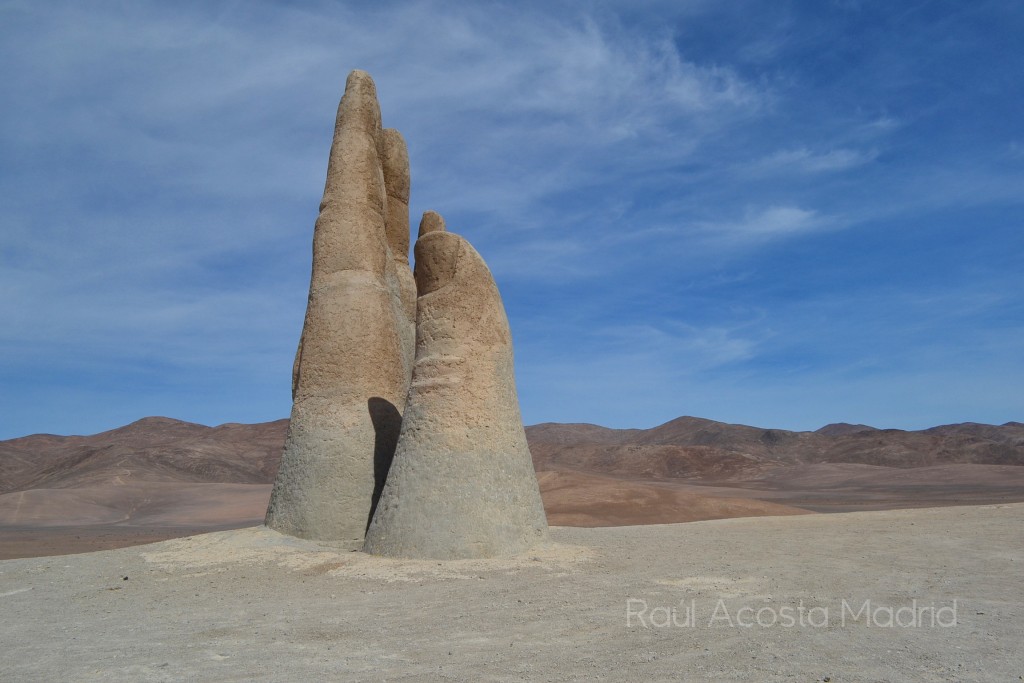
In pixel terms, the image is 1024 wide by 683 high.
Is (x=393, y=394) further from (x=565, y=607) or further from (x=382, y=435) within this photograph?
(x=565, y=607)

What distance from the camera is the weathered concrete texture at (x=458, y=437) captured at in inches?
344

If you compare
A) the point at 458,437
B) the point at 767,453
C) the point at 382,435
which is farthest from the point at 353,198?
the point at 767,453

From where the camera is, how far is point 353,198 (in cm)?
1154

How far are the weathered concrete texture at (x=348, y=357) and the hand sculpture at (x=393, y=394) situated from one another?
0.06 feet

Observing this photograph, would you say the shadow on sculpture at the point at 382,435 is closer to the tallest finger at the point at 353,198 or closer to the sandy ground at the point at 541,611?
the sandy ground at the point at 541,611

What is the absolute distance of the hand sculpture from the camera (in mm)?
8875

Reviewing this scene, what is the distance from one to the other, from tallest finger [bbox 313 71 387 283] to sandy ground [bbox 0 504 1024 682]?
166 inches

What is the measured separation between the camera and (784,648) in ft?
15.7

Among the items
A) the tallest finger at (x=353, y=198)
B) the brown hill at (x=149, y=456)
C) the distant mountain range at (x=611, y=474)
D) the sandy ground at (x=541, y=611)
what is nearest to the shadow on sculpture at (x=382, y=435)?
the sandy ground at (x=541, y=611)

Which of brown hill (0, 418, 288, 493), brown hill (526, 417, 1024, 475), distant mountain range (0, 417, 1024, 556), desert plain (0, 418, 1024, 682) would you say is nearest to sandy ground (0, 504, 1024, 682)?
desert plain (0, 418, 1024, 682)

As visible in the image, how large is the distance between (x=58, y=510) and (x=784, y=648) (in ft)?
97.7

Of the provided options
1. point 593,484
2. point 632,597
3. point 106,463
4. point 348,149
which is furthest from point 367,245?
point 106,463

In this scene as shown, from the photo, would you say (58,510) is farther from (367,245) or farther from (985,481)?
(985,481)

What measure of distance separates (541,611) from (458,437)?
3131mm
